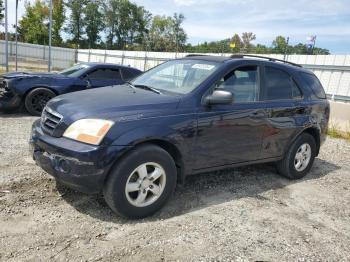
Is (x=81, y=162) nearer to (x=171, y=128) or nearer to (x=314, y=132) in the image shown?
(x=171, y=128)

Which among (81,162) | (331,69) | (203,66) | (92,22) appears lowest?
(81,162)

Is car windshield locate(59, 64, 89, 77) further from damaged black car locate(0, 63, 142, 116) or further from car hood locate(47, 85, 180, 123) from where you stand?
car hood locate(47, 85, 180, 123)

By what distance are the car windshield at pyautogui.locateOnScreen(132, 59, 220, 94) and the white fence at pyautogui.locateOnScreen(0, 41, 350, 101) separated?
988cm

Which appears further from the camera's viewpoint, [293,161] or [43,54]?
[43,54]

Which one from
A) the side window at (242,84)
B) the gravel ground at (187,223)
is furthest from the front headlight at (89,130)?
the side window at (242,84)

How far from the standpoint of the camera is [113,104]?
3723mm

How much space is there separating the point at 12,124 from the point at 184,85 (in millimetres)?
4883

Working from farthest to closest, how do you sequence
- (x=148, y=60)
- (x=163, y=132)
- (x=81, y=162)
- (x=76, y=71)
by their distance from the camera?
1. (x=148, y=60)
2. (x=76, y=71)
3. (x=163, y=132)
4. (x=81, y=162)

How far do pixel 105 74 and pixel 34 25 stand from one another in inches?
2197

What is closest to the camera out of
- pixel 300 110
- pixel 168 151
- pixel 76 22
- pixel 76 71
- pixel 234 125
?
pixel 168 151

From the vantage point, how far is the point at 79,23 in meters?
79.4

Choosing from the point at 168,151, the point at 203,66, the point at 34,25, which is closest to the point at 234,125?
the point at 203,66

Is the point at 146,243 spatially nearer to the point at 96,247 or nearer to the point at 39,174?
the point at 96,247

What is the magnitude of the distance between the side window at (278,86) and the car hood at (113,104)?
1.65 meters
